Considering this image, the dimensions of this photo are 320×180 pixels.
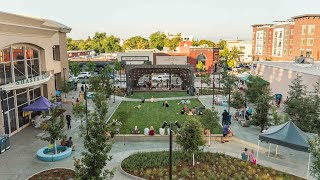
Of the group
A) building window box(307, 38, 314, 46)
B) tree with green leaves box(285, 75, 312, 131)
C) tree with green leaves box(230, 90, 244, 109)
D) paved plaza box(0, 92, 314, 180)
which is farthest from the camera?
building window box(307, 38, 314, 46)

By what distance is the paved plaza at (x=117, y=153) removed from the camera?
16625 mm

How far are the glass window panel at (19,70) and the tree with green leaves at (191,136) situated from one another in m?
16.1

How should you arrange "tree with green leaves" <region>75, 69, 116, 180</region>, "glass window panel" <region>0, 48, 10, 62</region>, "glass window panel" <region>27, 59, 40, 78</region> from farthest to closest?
"glass window panel" <region>27, 59, 40, 78</region> < "glass window panel" <region>0, 48, 10, 62</region> < "tree with green leaves" <region>75, 69, 116, 180</region>

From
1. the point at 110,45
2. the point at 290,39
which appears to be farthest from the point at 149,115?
the point at 110,45

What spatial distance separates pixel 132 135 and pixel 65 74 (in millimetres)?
26712

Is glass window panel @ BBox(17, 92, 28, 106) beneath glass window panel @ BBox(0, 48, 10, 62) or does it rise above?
beneath

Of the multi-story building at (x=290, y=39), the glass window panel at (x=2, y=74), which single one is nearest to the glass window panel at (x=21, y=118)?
the glass window panel at (x=2, y=74)

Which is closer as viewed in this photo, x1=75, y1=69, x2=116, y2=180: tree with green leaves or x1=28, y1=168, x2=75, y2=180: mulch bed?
x1=75, y1=69, x2=116, y2=180: tree with green leaves

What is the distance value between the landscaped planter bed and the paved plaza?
3.18ft

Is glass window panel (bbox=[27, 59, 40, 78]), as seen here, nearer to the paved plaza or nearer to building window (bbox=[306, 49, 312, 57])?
the paved plaza

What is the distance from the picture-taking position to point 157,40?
5330 inches

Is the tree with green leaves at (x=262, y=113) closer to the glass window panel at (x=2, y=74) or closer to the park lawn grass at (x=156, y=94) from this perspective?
the park lawn grass at (x=156, y=94)

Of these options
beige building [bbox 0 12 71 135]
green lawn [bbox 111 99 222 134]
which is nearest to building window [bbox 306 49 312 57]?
green lawn [bbox 111 99 222 134]

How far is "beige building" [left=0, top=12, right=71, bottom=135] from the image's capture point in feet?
72.9
